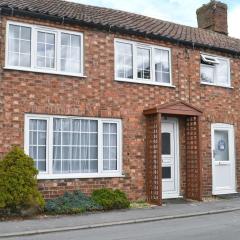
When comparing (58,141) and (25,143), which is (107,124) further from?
(25,143)

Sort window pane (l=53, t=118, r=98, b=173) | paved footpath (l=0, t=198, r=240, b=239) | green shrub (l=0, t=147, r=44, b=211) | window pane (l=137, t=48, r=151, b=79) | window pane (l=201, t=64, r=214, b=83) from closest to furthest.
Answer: paved footpath (l=0, t=198, r=240, b=239) < green shrub (l=0, t=147, r=44, b=211) < window pane (l=53, t=118, r=98, b=173) < window pane (l=137, t=48, r=151, b=79) < window pane (l=201, t=64, r=214, b=83)

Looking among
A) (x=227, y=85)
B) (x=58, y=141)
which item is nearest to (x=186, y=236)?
(x=58, y=141)

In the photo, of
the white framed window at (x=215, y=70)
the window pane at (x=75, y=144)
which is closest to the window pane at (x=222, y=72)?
the white framed window at (x=215, y=70)

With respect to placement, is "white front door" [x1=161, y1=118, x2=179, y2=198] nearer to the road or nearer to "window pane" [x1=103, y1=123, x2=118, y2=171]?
"window pane" [x1=103, y1=123, x2=118, y2=171]

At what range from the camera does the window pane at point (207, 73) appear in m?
16.8

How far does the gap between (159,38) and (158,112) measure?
2.80 meters

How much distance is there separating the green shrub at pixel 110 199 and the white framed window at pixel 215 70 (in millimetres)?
5649

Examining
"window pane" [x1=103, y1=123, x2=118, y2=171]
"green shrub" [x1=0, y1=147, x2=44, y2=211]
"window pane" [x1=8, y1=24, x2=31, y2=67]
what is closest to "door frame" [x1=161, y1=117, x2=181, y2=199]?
"window pane" [x1=103, y1=123, x2=118, y2=171]

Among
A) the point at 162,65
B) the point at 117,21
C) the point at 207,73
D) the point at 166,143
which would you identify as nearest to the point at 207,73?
the point at 207,73

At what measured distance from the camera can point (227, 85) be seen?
17.4 metres

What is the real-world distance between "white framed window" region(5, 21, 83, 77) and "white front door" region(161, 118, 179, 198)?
359cm

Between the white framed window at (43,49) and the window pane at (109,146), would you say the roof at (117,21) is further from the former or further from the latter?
the window pane at (109,146)

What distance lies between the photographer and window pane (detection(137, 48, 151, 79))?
1517cm

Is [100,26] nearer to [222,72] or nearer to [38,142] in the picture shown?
[38,142]
